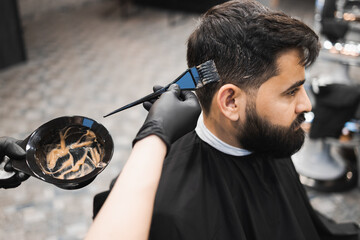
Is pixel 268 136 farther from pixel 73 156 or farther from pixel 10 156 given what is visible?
pixel 10 156

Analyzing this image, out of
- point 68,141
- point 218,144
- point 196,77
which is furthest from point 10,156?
point 218,144

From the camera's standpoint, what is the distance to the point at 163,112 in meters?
0.93

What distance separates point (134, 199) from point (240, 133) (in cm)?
58

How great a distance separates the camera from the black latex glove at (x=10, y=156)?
100 cm

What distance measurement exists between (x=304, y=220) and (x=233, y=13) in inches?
33.1

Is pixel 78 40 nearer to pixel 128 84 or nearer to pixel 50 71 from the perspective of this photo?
pixel 50 71

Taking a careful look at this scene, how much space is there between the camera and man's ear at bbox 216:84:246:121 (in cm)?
115

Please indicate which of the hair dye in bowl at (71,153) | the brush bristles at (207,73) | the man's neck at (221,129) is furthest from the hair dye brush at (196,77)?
the man's neck at (221,129)

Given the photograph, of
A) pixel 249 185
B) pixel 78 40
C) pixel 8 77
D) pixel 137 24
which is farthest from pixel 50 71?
pixel 249 185

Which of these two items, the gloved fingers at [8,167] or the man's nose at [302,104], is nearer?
the gloved fingers at [8,167]

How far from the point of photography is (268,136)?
1212 mm

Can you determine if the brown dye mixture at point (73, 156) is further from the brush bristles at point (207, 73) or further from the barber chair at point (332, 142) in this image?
the barber chair at point (332, 142)

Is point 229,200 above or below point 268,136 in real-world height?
below

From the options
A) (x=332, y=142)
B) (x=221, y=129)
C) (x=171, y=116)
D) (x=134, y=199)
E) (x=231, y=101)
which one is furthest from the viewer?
(x=332, y=142)
